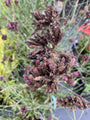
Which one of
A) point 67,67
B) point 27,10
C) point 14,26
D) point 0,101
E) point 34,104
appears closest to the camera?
point 67,67

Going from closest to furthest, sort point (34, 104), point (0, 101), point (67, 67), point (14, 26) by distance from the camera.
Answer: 1. point (67, 67)
2. point (14, 26)
3. point (34, 104)
4. point (0, 101)

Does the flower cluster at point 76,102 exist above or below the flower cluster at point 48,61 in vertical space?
below

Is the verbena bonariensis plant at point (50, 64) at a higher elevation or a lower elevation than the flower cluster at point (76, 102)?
higher

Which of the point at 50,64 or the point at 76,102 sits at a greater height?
the point at 50,64

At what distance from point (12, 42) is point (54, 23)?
0.71m

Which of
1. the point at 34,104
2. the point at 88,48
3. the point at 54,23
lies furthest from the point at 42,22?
the point at 88,48

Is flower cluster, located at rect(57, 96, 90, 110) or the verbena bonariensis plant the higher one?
the verbena bonariensis plant

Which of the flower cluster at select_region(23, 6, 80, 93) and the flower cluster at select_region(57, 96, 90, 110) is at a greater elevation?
the flower cluster at select_region(23, 6, 80, 93)

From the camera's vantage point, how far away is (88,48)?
101cm

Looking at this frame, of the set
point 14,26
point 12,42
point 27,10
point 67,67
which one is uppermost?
point 27,10

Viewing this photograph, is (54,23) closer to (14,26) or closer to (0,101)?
(14,26)

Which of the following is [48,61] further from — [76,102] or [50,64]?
[76,102]

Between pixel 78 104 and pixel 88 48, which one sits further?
pixel 88 48

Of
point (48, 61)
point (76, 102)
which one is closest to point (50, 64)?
point (48, 61)
